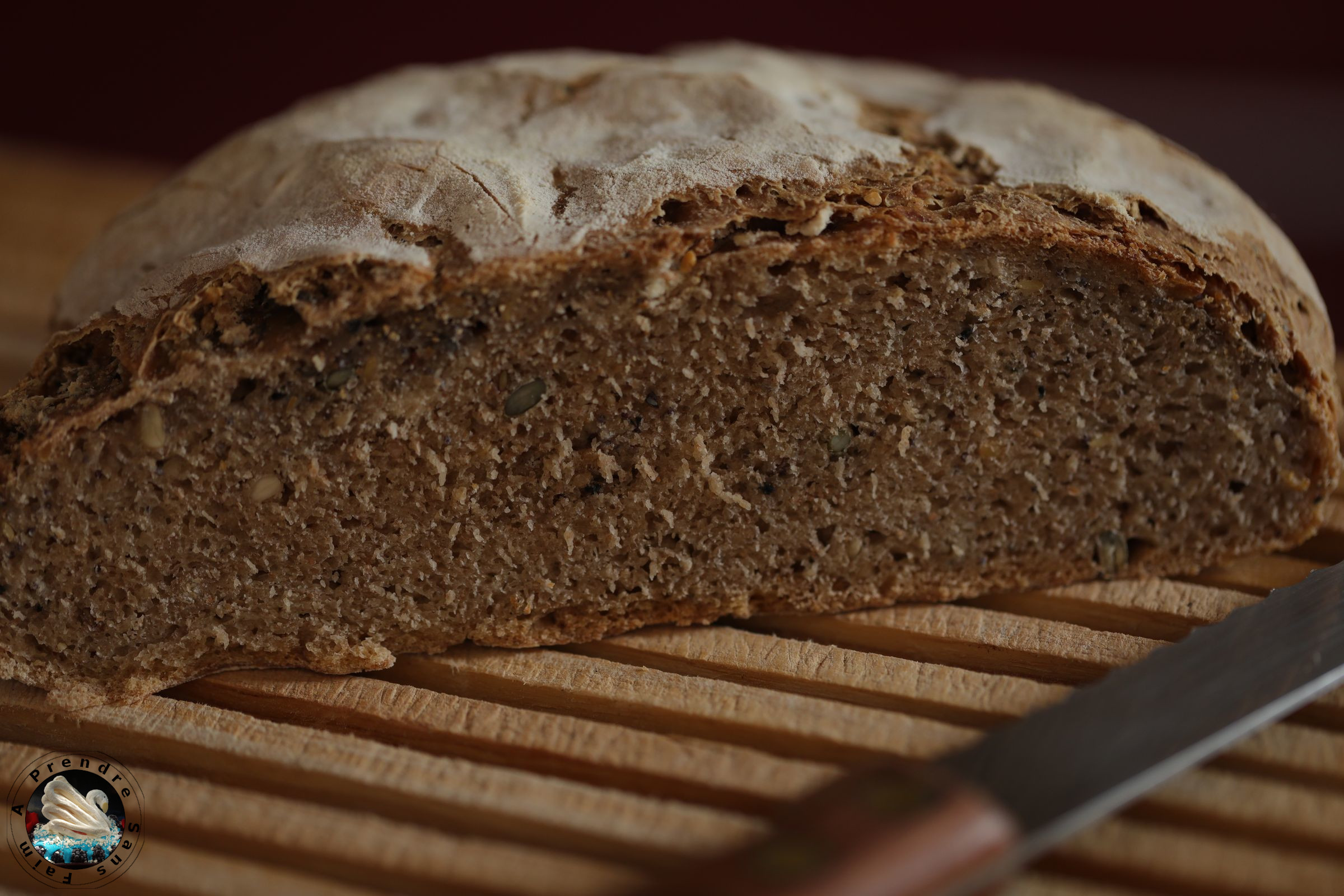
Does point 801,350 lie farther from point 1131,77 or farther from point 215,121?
point 215,121

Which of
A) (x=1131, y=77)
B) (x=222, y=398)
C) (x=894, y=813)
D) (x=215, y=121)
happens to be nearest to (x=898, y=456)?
(x=894, y=813)

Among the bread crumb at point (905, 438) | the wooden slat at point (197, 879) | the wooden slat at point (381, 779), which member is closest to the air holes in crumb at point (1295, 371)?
the bread crumb at point (905, 438)

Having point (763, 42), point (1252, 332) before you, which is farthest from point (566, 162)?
point (763, 42)

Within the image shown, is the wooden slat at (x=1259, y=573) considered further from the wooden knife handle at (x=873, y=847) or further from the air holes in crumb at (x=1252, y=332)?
the wooden knife handle at (x=873, y=847)

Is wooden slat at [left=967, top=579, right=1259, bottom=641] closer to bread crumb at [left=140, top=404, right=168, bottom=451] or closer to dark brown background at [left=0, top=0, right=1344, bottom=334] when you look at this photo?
bread crumb at [left=140, top=404, right=168, bottom=451]

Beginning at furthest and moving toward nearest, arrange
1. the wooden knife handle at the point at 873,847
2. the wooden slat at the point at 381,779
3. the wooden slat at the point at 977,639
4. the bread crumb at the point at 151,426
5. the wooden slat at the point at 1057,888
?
the wooden slat at the point at 977,639 < the bread crumb at the point at 151,426 < the wooden slat at the point at 381,779 < the wooden slat at the point at 1057,888 < the wooden knife handle at the point at 873,847
